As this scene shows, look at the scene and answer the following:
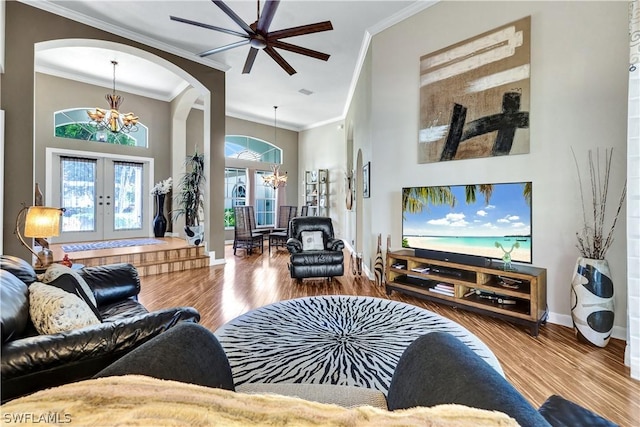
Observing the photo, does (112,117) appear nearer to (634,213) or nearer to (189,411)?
(189,411)

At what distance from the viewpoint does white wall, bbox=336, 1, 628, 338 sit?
234 centimetres

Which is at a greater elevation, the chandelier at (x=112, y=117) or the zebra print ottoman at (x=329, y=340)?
the chandelier at (x=112, y=117)

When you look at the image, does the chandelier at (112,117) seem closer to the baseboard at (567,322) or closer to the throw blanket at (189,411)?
the throw blanket at (189,411)

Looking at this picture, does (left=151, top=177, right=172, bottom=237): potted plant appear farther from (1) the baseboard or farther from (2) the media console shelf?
(1) the baseboard

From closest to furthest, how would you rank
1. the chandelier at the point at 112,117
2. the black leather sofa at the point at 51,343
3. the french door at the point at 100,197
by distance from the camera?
the black leather sofa at the point at 51,343 < the chandelier at the point at 112,117 < the french door at the point at 100,197

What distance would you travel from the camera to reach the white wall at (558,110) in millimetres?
2338

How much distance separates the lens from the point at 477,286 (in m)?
2.75

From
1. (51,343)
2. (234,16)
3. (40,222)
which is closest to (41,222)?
(40,222)

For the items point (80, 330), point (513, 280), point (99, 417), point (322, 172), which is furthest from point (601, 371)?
point (322, 172)

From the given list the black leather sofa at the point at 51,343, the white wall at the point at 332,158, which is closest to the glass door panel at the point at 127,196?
the white wall at the point at 332,158

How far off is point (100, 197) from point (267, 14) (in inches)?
235

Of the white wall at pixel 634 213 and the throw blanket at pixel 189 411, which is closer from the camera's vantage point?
the throw blanket at pixel 189 411

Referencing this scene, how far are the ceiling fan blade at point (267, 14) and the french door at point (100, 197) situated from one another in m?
5.44

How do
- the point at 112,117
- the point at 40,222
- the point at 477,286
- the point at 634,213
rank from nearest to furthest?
the point at 634,213 < the point at 40,222 < the point at 477,286 < the point at 112,117
